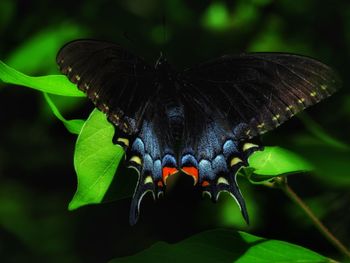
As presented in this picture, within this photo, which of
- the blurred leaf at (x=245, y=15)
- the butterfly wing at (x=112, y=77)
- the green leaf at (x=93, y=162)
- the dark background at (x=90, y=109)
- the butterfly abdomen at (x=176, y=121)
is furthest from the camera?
the blurred leaf at (x=245, y=15)

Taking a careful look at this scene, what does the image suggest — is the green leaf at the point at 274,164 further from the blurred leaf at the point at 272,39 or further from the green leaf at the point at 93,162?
the blurred leaf at the point at 272,39

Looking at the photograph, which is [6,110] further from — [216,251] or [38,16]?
[216,251]

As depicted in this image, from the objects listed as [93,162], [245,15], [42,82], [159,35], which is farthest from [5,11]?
[93,162]

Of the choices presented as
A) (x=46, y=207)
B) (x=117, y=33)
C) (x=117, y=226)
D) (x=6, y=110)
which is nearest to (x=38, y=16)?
(x=117, y=33)

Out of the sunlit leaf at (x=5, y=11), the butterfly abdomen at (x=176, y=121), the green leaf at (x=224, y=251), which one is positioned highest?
the sunlit leaf at (x=5, y=11)

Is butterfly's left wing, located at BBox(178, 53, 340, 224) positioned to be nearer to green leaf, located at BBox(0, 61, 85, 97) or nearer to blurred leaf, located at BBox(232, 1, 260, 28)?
green leaf, located at BBox(0, 61, 85, 97)

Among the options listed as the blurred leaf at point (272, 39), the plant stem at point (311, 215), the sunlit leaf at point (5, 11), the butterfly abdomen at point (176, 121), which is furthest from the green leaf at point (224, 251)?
the sunlit leaf at point (5, 11)
